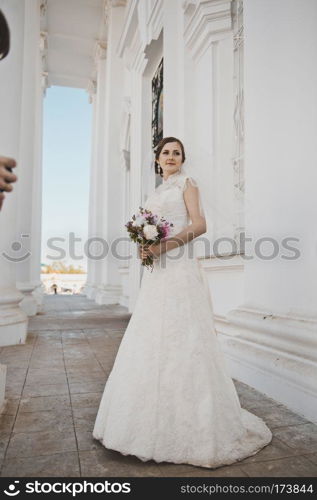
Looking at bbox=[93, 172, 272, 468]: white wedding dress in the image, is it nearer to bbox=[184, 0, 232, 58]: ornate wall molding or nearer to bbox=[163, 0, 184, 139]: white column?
bbox=[184, 0, 232, 58]: ornate wall molding

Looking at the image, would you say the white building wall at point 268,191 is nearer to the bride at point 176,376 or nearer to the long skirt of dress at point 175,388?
the bride at point 176,376

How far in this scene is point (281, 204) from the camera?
3279 millimetres

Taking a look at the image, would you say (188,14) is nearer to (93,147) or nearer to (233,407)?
(233,407)

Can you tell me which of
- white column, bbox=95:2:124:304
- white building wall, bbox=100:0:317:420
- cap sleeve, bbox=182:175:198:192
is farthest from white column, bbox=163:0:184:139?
white column, bbox=95:2:124:304

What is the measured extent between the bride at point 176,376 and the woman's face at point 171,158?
0.31 ft

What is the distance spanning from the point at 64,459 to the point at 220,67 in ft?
16.0

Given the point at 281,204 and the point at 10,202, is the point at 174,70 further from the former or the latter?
the point at 281,204

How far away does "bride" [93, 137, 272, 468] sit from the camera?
209 cm

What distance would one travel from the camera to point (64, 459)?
216cm

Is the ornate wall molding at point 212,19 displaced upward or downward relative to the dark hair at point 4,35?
upward

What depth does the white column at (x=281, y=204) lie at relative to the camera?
9.77 ft

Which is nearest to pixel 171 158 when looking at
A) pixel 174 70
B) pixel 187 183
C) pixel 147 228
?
pixel 187 183
